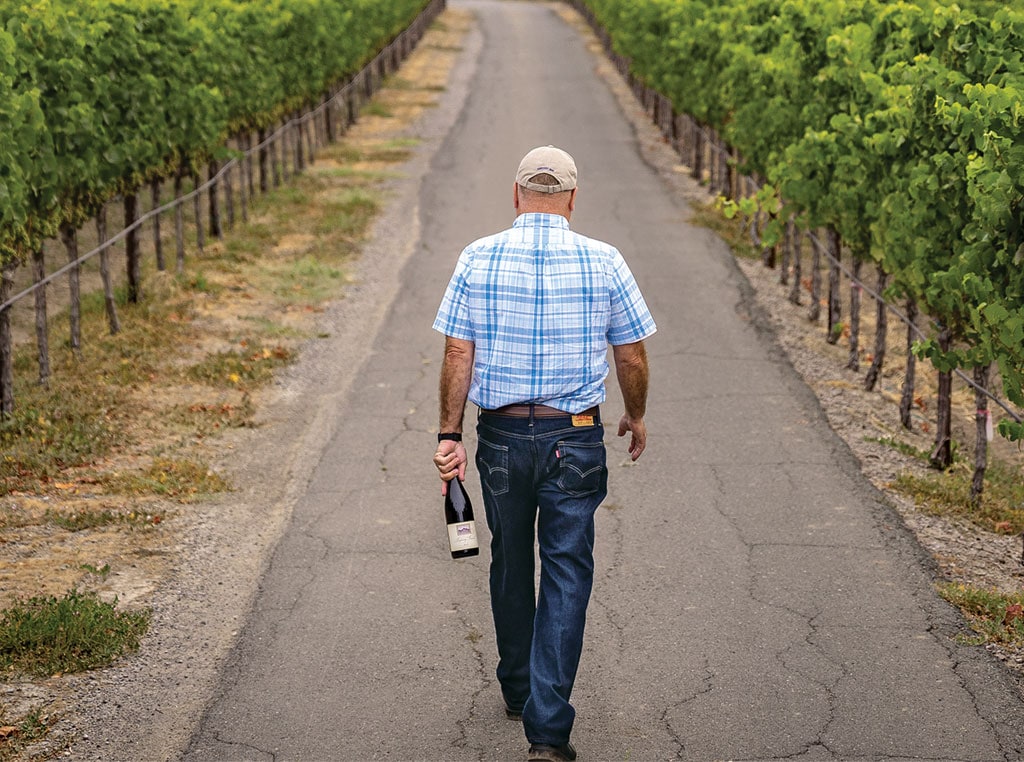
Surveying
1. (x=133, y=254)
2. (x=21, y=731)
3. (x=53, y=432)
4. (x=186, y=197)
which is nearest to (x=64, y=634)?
(x=21, y=731)

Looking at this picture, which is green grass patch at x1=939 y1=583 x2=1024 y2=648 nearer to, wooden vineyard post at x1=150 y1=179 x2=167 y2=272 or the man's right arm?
the man's right arm

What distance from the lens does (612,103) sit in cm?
3753

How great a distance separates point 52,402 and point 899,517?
7.05 m

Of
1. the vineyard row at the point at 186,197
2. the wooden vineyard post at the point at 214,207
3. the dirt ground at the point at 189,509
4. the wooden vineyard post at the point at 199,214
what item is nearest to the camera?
the dirt ground at the point at 189,509

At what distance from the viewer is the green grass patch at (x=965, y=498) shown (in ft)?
30.4

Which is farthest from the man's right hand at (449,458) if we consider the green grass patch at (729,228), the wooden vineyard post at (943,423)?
the green grass patch at (729,228)

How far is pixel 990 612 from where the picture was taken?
24.2ft

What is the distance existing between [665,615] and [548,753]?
1952mm

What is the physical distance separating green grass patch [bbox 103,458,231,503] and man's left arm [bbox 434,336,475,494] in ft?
13.9

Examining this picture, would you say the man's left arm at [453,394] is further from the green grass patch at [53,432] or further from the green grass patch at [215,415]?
the green grass patch at [215,415]

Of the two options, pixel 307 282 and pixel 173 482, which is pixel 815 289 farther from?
pixel 173 482

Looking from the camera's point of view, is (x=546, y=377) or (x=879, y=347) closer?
(x=546, y=377)

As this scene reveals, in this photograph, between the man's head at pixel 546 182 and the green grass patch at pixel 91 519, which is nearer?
the man's head at pixel 546 182

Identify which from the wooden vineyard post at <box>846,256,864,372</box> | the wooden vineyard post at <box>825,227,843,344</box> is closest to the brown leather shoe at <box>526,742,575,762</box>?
the wooden vineyard post at <box>846,256,864,372</box>
